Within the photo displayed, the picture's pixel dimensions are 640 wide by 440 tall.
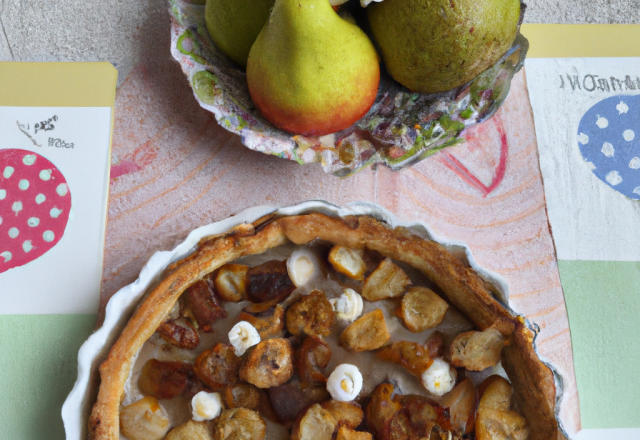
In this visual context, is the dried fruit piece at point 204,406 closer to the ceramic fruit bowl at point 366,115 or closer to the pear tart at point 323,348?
the pear tart at point 323,348

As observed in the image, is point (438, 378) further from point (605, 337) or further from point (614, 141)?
point (614, 141)

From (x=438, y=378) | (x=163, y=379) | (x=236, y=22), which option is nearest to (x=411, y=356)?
(x=438, y=378)

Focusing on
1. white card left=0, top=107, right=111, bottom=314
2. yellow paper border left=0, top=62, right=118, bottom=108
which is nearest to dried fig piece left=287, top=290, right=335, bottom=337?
white card left=0, top=107, right=111, bottom=314

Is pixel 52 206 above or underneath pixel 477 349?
above

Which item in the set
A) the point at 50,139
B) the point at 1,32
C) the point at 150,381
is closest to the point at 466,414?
the point at 150,381

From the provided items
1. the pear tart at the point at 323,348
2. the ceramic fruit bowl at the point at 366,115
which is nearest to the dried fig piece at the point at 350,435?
the pear tart at the point at 323,348
